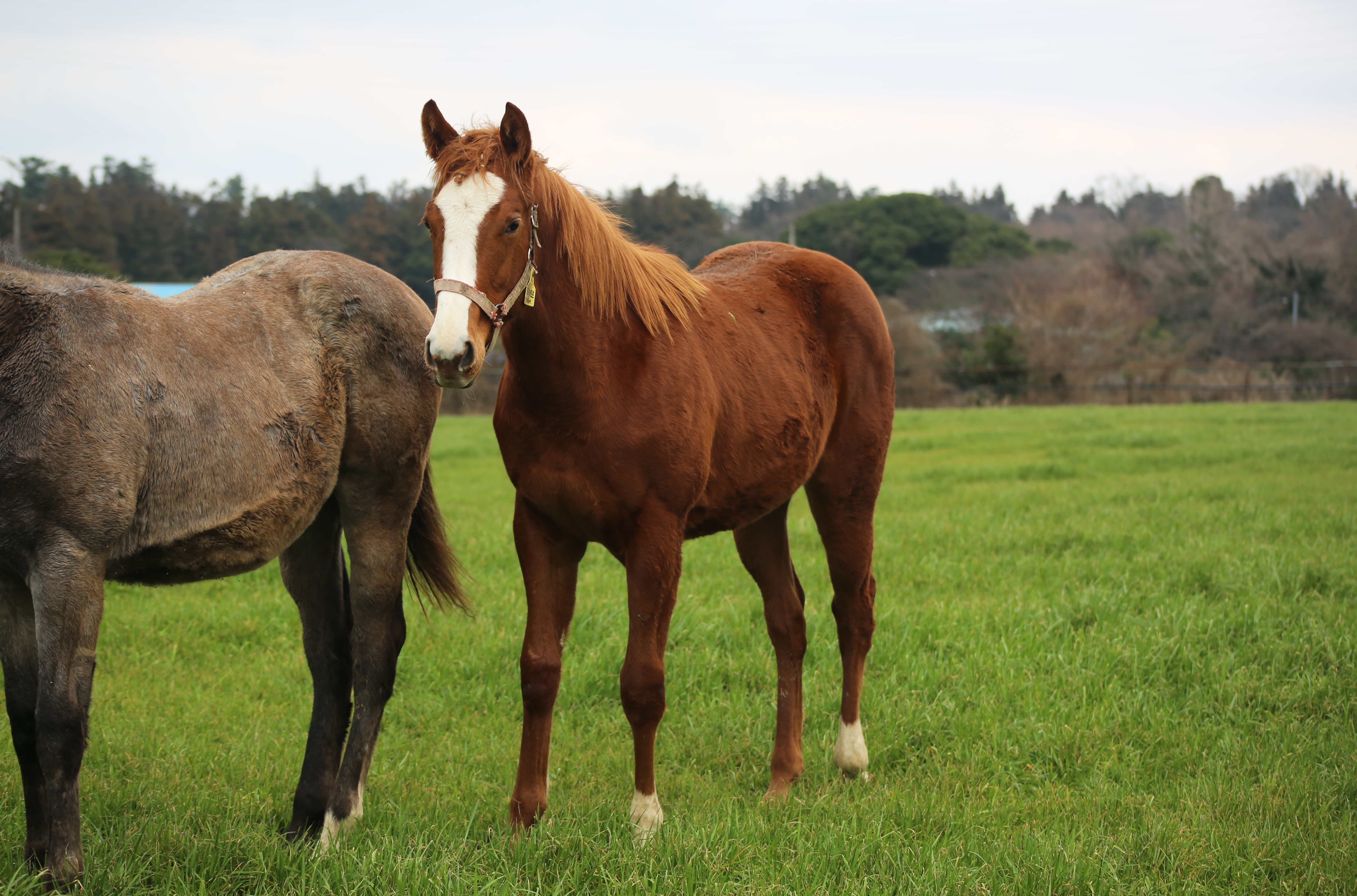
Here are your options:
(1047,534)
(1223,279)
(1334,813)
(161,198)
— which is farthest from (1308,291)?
(161,198)

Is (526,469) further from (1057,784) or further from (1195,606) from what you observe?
(1195,606)

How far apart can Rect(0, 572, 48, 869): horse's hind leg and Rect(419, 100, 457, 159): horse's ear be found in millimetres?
1777

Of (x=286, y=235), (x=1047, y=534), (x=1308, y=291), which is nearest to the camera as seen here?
(x=1047, y=534)

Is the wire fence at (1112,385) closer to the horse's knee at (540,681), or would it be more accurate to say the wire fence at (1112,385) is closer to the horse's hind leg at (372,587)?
the horse's hind leg at (372,587)

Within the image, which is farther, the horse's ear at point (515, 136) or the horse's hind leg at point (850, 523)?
the horse's hind leg at point (850, 523)

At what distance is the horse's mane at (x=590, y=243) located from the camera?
280 centimetres

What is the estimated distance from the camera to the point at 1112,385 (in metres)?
25.4

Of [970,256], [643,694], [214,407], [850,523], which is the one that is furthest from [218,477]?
[970,256]

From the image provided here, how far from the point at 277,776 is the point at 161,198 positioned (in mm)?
42130

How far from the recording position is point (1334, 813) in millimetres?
3283

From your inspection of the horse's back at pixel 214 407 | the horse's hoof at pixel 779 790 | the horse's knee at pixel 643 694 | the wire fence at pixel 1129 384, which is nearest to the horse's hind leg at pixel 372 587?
the horse's back at pixel 214 407

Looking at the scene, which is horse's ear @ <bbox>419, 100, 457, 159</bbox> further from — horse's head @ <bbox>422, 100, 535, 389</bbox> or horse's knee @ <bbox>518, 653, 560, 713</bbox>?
horse's knee @ <bbox>518, 653, 560, 713</bbox>

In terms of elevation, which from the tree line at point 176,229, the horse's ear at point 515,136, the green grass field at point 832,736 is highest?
the tree line at point 176,229

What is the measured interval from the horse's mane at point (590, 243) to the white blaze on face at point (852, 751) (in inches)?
70.0
